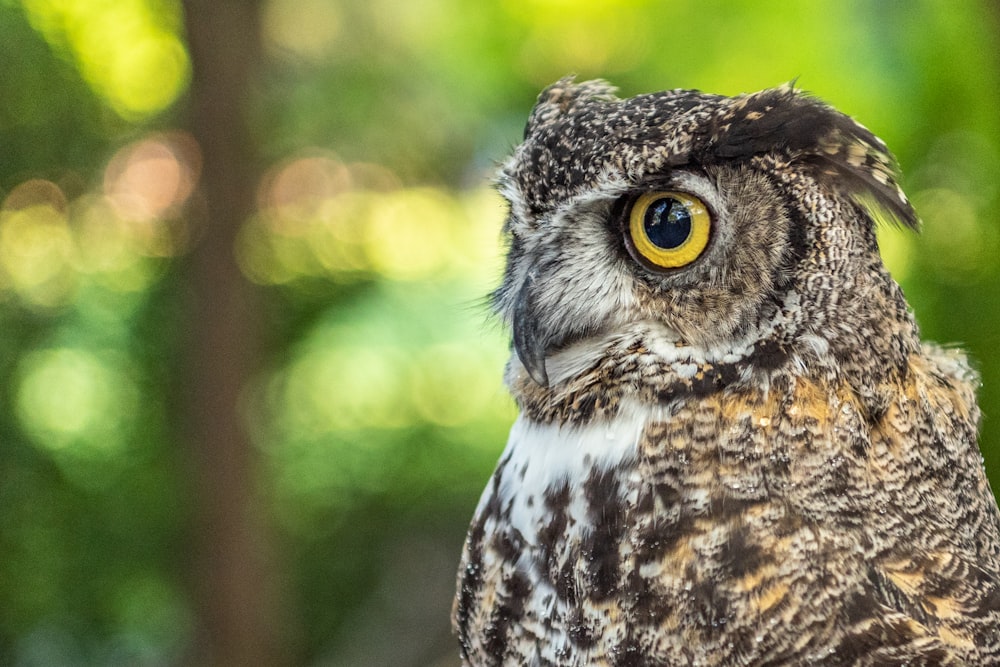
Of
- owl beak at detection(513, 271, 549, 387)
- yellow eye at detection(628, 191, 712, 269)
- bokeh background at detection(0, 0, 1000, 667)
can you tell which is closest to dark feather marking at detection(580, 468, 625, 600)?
owl beak at detection(513, 271, 549, 387)

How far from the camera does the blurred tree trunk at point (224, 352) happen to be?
2822mm

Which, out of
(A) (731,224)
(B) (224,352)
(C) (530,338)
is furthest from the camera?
(B) (224,352)

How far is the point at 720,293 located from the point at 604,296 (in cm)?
15

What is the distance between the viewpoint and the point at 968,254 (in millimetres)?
3561

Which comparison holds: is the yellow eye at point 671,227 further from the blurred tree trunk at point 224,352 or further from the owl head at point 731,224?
the blurred tree trunk at point 224,352

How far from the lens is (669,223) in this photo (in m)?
1.05

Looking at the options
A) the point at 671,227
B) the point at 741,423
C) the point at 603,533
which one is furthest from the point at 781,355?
the point at 603,533

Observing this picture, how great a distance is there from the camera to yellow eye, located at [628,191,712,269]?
104 centimetres

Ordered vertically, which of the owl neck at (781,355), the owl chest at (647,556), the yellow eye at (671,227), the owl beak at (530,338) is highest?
the yellow eye at (671,227)

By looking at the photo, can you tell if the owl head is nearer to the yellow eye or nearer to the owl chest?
the yellow eye

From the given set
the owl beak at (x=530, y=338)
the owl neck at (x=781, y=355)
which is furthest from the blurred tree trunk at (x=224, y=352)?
the owl neck at (x=781, y=355)

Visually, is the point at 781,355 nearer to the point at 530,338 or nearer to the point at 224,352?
the point at 530,338

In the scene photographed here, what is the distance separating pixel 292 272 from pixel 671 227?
3851 millimetres

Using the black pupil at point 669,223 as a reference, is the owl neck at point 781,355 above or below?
below
